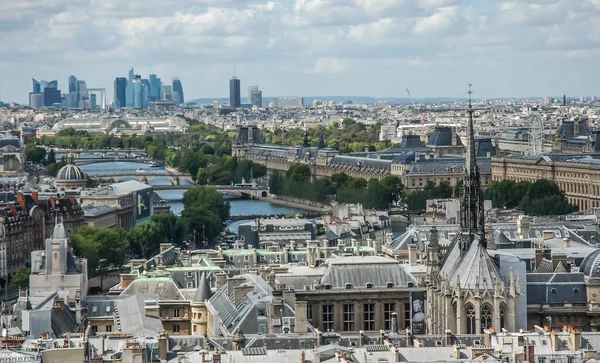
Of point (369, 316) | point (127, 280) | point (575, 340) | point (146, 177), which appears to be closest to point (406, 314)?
point (369, 316)

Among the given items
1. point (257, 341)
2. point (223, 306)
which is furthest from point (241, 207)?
point (257, 341)

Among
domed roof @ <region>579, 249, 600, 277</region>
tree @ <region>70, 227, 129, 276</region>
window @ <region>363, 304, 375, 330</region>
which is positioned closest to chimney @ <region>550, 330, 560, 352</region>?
domed roof @ <region>579, 249, 600, 277</region>

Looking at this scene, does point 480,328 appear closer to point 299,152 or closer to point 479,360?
point 479,360

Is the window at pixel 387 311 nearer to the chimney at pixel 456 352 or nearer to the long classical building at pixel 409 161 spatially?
the chimney at pixel 456 352

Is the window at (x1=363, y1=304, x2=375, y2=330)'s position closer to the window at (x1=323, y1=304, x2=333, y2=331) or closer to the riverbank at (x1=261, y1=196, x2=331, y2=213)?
the window at (x1=323, y1=304, x2=333, y2=331)

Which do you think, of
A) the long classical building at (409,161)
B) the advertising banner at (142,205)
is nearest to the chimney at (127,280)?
the advertising banner at (142,205)

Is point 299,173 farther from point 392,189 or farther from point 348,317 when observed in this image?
point 348,317
